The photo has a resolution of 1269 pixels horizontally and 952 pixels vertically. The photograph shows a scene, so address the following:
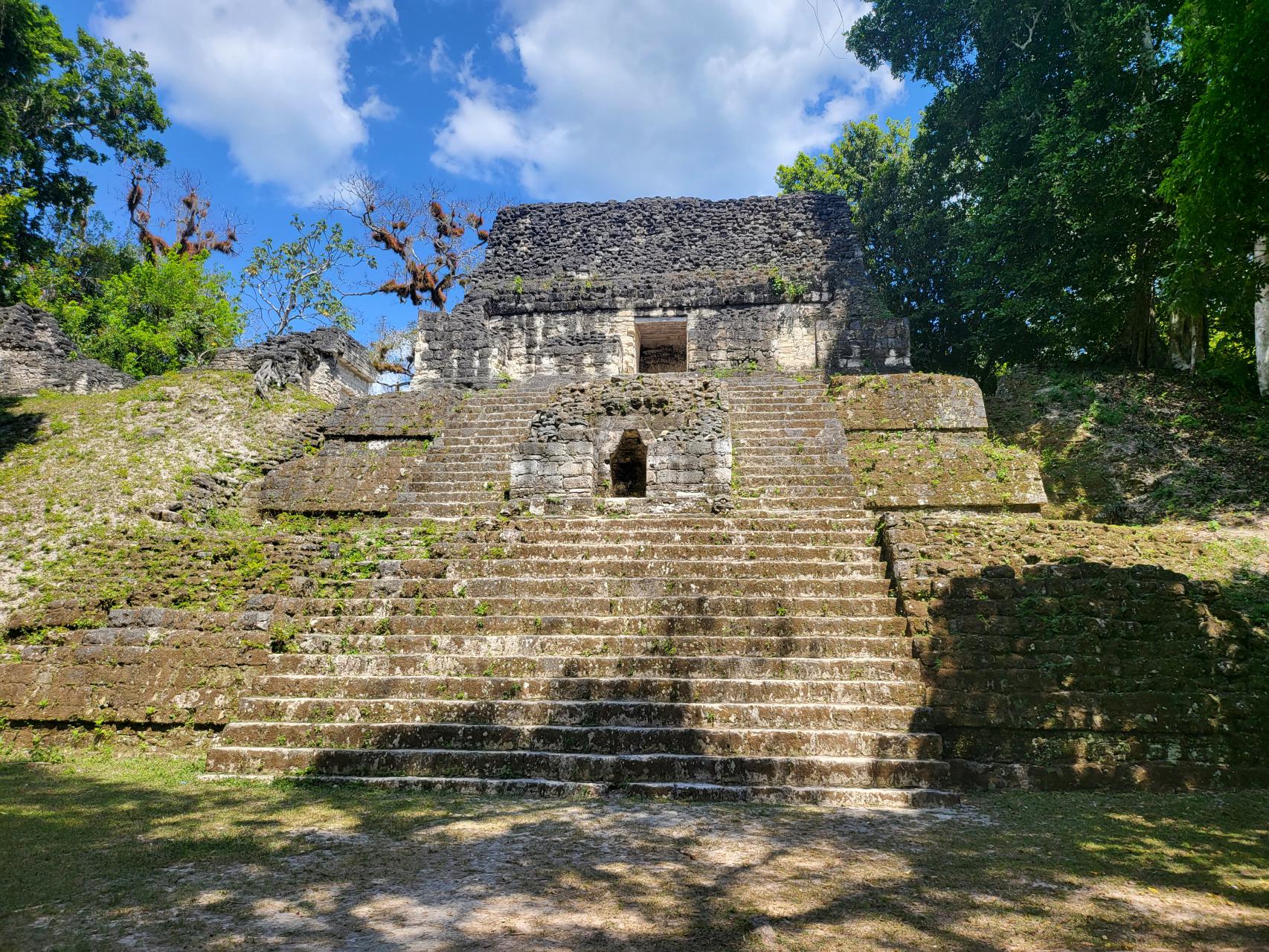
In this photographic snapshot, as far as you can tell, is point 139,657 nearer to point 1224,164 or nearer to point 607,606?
point 607,606

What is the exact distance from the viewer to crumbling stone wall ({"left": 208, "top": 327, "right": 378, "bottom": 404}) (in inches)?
478

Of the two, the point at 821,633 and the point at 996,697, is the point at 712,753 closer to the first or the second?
the point at 821,633

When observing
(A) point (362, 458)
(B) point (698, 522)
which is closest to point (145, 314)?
(A) point (362, 458)

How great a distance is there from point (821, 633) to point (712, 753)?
1.59 metres

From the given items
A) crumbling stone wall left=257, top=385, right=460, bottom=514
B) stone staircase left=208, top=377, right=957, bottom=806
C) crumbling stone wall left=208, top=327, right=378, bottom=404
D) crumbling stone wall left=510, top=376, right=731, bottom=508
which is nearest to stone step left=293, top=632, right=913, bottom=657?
stone staircase left=208, top=377, right=957, bottom=806

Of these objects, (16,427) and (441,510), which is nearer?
(441,510)

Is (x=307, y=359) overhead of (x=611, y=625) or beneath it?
overhead

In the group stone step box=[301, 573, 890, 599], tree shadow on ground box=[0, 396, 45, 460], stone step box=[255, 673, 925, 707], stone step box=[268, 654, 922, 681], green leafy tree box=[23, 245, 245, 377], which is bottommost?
stone step box=[255, 673, 925, 707]

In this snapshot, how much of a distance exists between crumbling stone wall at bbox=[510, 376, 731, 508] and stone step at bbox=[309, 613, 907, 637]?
2.35 meters

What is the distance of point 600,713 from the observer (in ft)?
15.9

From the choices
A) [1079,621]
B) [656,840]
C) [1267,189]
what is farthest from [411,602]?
[1267,189]

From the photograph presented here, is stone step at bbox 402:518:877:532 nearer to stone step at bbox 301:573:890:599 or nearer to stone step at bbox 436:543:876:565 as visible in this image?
stone step at bbox 436:543:876:565

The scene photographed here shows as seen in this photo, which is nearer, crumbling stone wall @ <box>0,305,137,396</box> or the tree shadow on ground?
the tree shadow on ground

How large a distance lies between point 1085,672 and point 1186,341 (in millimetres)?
10947
